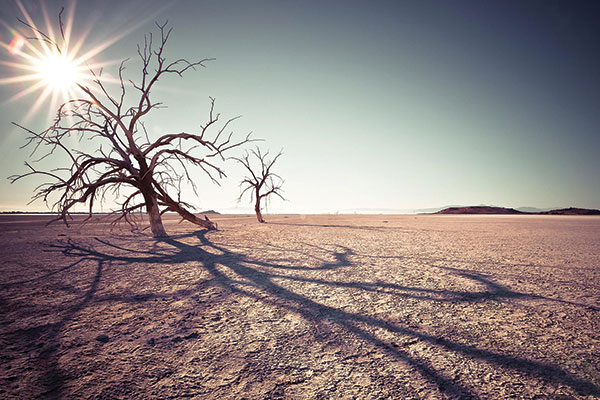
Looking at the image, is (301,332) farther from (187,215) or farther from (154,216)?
(187,215)

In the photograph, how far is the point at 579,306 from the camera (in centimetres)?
231

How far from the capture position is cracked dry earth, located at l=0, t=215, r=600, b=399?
4.22 feet

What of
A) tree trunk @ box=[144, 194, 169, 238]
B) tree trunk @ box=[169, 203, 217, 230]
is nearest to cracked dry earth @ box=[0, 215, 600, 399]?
tree trunk @ box=[144, 194, 169, 238]

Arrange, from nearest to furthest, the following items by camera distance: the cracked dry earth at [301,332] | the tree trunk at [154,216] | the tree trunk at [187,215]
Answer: the cracked dry earth at [301,332], the tree trunk at [154,216], the tree trunk at [187,215]

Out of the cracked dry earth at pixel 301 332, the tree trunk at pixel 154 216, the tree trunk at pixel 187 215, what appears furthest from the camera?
the tree trunk at pixel 187 215

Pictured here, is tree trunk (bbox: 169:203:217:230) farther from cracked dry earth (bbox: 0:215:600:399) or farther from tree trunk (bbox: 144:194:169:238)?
cracked dry earth (bbox: 0:215:600:399)

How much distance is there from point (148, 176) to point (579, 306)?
877 centimetres

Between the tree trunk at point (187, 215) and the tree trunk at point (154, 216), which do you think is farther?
the tree trunk at point (187, 215)

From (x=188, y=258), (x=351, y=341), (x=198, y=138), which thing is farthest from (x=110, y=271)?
(x=198, y=138)

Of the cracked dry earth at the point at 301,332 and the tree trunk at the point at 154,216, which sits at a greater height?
the tree trunk at the point at 154,216

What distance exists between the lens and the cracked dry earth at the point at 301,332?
1286 mm

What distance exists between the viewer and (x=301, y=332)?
186 cm

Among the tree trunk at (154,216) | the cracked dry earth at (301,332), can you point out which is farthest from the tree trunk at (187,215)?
the cracked dry earth at (301,332)

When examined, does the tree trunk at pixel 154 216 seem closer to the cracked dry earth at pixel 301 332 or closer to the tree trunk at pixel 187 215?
the tree trunk at pixel 187 215
